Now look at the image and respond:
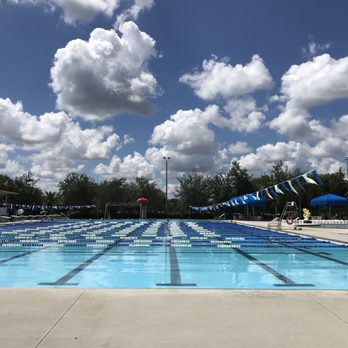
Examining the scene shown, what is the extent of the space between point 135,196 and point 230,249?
168 feet

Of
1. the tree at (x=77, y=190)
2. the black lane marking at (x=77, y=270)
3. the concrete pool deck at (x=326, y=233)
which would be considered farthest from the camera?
the tree at (x=77, y=190)

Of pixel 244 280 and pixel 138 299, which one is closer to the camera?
pixel 138 299

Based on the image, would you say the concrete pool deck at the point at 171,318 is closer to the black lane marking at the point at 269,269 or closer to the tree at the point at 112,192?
the black lane marking at the point at 269,269

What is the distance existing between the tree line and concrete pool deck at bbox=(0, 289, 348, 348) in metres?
48.5

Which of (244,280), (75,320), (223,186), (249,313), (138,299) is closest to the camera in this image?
(75,320)

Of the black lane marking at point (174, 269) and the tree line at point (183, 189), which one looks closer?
the black lane marking at point (174, 269)

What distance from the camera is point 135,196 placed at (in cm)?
6350

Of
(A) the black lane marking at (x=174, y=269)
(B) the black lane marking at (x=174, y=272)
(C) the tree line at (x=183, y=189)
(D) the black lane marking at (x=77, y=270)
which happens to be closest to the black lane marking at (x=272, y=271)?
(B) the black lane marking at (x=174, y=272)

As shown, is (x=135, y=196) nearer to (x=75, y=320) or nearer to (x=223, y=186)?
(x=223, y=186)

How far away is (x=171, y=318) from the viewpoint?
13.4 feet

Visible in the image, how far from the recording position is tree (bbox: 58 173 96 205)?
59.7 metres

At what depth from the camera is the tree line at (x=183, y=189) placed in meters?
56.1

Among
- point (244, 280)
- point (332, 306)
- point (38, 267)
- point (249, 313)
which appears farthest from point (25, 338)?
point (38, 267)

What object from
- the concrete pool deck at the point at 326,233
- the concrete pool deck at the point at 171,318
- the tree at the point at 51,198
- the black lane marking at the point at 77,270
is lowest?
the black lane marking at the point at 77,270
